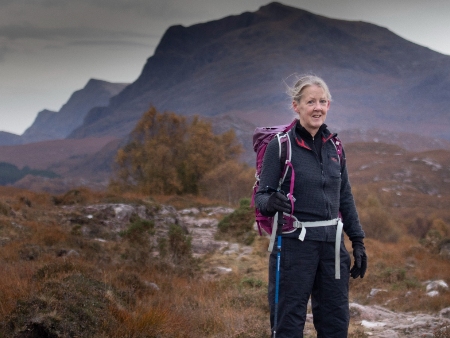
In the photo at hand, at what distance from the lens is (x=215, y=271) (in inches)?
347

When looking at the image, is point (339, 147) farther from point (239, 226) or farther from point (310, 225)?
point (239, 226)

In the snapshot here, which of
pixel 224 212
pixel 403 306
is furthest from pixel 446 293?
pixel 224 212

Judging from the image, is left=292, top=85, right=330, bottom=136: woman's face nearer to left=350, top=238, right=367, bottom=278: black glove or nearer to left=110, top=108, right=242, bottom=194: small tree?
left=350, top=238, right=367, bottom=278: black glove

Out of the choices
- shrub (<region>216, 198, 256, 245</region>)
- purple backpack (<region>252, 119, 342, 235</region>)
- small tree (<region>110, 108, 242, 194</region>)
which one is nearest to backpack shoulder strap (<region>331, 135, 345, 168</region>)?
purple backpack (<region>252, 119, 342, 235</region>)

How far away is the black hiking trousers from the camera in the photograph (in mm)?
2875

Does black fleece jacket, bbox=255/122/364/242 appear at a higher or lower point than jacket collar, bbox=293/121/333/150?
lower

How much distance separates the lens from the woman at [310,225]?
288 centimetres

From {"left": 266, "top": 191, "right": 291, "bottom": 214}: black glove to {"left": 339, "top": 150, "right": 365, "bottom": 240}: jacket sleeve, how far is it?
0.59m

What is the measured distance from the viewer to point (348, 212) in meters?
3.24

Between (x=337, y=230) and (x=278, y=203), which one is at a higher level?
(x=278, y=203)

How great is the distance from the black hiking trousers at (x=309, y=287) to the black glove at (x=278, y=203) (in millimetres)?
214

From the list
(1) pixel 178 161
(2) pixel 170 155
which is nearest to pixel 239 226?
(2) pixel 170 155

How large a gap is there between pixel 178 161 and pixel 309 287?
32.1 m

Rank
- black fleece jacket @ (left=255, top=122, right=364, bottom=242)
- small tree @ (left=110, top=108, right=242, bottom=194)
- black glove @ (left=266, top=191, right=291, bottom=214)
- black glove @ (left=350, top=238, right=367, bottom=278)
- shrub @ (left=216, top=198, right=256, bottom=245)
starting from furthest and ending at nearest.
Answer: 1. small tree @ (left=110, top=108, right=242, bottom=194)
2. shrub @ (left=216, top=198, right=256, bottom=245)
3. black glove @ (left=350, top=238, right=367, bottom=278)
4. black fleece jacket @ (left=255, top=122, right=364, bottom=242)
5. black glove @ (left=266, top=191, right=291, bottom=214)
